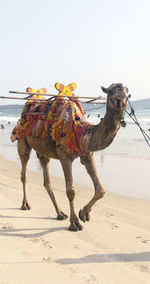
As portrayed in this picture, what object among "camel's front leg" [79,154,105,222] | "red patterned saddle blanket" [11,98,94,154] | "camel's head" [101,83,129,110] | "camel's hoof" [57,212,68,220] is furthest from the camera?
"camel's hoof" [57,212,68,220]

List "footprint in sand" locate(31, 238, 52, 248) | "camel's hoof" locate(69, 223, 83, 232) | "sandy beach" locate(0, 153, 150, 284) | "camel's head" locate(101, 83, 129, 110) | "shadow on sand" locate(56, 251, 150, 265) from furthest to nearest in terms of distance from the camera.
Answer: "camel's hoof" locate(69, 223, 83, 232), "footprint in sand" locate(31, 238, 52, 248), "camel's head" locate(101, 83, 129, 110), "shadow on sand" locate(56, 251, 150, 265), "sandy beach" locate(0, 153, 150, 284)

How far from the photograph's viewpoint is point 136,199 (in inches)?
339

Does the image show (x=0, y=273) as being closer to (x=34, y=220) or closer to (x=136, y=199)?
(x=34, y=220)

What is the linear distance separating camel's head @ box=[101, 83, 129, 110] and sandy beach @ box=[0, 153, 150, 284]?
2162 millimetres

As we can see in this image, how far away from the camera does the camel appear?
4.64 m

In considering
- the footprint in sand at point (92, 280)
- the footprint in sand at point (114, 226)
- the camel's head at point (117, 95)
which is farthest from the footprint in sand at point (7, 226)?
the camel's head at point (117, 95)

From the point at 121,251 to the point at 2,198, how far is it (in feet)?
12.3

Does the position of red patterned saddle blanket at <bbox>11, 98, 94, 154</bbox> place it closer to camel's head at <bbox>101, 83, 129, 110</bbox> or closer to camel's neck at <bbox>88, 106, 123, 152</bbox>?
camel's neck at <bbox>88, 106, 123, 152</bbox>

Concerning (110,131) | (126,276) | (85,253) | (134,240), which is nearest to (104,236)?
(134,240)

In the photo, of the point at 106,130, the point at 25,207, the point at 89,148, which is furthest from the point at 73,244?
the point at 25,207

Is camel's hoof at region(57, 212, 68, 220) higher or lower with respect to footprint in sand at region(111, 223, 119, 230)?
higher

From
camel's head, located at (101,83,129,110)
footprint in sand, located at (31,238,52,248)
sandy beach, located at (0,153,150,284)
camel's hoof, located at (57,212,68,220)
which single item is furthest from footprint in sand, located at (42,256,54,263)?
camel's head, located at (101,83,129,110)

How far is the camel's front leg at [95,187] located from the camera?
5590 mm

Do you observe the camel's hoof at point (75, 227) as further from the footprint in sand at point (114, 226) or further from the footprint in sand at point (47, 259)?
the footprint in sand at point (47, 259)
